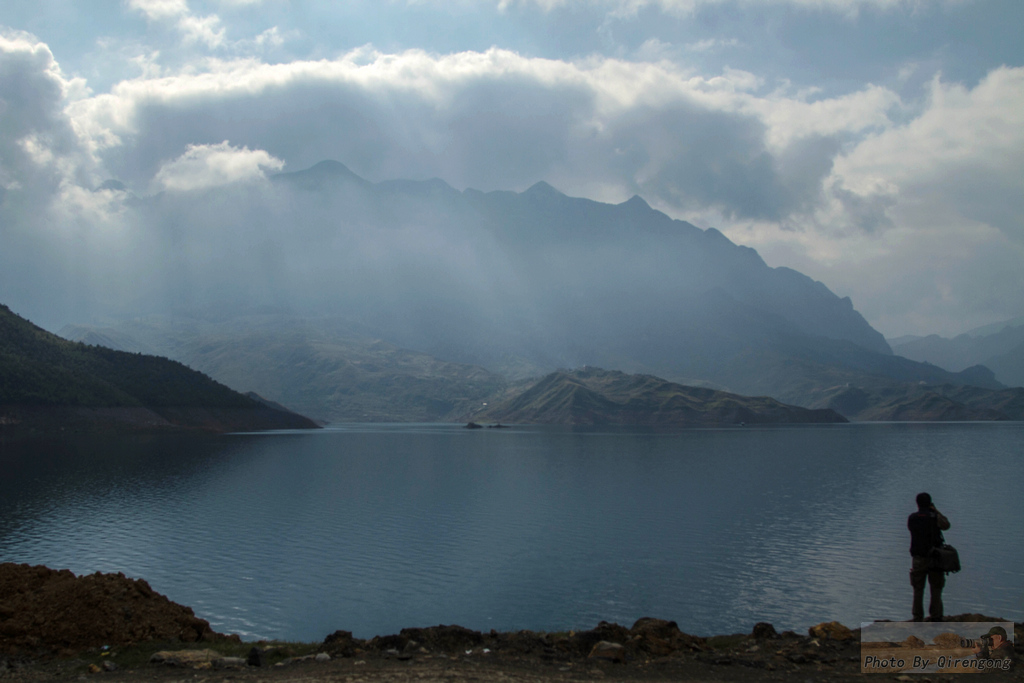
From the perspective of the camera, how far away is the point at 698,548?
48.2 metres

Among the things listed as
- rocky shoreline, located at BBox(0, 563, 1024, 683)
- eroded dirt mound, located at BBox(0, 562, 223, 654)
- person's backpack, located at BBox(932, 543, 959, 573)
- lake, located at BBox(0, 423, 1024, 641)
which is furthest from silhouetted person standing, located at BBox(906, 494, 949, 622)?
eroded dirt mound, located at BBox(0, 562, 223, 654)

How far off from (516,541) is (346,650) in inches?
1260

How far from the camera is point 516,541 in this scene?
5134 centimetres

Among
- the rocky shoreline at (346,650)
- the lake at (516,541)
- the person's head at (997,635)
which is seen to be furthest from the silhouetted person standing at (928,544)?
the lake at (516,541)

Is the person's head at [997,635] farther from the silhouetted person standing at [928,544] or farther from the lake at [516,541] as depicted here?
the lake at [516,541]

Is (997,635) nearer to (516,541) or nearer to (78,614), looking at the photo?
(78,614)

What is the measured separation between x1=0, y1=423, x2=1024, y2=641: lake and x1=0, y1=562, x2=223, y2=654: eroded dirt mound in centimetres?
809

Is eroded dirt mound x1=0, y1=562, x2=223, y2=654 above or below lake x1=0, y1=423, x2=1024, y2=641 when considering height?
above

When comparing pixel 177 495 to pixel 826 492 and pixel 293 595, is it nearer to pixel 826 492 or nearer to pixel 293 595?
pixel 293 595

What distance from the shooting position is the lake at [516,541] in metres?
33.7

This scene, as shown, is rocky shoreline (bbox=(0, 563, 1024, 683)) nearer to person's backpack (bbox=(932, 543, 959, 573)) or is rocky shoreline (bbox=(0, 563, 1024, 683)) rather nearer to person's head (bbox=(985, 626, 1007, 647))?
person's head (bbox=(985, 626, 1007, 647))

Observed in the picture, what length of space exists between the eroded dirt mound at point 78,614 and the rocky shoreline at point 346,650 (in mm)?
36

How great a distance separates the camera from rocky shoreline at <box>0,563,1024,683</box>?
18125mm

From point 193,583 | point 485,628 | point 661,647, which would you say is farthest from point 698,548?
point 193,583
